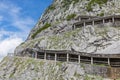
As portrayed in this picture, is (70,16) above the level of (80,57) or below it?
above

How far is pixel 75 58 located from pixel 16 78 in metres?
12.9

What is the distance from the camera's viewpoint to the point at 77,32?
59469mm

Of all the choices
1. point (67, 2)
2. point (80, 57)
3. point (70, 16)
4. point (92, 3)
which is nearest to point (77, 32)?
point (80, 57)

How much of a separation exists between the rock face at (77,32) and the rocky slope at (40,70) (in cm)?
1020

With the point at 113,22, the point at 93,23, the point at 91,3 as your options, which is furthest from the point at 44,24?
the point at 113,22

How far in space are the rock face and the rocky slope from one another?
402 inches

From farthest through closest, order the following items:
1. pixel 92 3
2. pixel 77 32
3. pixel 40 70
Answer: pixel 92 3 < pixel 77 32 < pixel 40 70

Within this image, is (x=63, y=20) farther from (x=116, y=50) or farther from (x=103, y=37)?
(x=116, y=50)

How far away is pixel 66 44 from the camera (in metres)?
55.9

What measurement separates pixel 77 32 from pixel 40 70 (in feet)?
62.1

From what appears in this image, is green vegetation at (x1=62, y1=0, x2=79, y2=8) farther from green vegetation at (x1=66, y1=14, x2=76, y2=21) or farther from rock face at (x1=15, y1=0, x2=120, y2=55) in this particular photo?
green vegetation at (x1=66, y1=14, x2=76, y2=21)

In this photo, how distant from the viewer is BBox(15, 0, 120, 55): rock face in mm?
53656

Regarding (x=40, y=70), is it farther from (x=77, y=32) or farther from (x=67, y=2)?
(x=67, y=2)

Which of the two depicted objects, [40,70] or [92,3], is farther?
[92,3]
